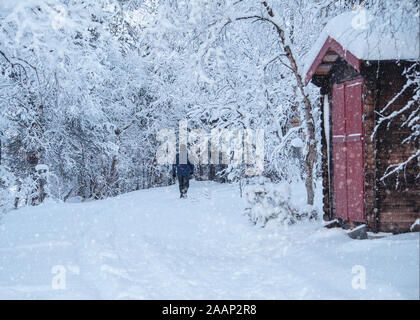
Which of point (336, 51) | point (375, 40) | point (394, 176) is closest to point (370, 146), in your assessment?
point (394, 176)

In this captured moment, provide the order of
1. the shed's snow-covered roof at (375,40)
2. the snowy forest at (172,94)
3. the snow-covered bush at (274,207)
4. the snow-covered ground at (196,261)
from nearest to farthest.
→ the snow-covered ground at (196,261), the shed's snow-covered roof at (375,40), the snowy forest at (172,94), the snow-covered bush at (274,207)

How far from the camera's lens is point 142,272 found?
6.25m

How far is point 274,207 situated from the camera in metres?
9.82

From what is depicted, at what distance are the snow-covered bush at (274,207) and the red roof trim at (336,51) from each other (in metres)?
2.68

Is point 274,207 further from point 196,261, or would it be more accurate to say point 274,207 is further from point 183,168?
point 183,168

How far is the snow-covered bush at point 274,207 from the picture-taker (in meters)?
9.71

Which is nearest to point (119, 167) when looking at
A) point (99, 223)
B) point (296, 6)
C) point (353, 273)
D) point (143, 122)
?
point (143, 122)

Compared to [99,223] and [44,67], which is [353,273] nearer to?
[44,67]

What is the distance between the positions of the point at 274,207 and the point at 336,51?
12.3 feet


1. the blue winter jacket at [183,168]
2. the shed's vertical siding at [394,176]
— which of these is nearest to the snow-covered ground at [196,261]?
the shed's vertical siding at [394,176]

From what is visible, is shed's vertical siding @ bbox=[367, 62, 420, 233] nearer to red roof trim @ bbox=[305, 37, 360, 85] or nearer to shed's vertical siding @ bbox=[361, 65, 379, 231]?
shed's vertical siding @ bbox=[361, 65, 379, 231]

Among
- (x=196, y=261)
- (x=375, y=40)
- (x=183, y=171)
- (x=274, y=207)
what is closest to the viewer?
(x=196, y=261)

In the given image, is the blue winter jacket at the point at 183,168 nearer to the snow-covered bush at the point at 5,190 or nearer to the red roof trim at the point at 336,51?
the snow-covered bush at the point at 5,190
